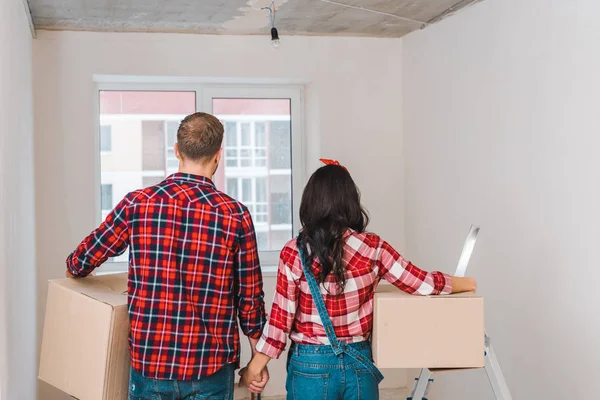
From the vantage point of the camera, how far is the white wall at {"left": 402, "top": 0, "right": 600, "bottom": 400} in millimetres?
2494

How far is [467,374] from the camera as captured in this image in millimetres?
3502

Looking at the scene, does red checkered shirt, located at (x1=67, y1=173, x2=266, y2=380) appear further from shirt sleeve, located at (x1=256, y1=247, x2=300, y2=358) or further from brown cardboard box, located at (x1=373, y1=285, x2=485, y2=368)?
brown cardboard box, located at (x1=373, y1=285, x2=485, y2=368)

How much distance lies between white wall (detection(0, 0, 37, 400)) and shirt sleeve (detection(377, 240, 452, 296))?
1079mm

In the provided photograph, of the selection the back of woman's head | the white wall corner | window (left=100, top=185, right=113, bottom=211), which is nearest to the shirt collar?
the back of woman's head

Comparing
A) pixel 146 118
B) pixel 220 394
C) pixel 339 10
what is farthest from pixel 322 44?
pixel 220 394

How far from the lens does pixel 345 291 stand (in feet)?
6.82

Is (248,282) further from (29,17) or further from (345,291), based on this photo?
(29,17)

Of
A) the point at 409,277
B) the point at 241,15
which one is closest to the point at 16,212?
the point at 409,277

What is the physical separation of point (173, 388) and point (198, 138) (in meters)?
0.66

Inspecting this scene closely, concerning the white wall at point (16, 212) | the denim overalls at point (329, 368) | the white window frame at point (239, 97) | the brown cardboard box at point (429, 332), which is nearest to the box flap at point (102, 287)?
the white wall at point (16, 212)

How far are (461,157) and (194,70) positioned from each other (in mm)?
1589

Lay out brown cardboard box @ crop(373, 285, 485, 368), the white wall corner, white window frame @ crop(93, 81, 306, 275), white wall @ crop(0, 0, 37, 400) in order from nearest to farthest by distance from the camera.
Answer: brown cardboard box @ crop(373, 285, 485, 368) < white wall @ crop(0, 0, 37, 400) < the white wall corner < white window frame @ crop(93, 81, 306, 275)

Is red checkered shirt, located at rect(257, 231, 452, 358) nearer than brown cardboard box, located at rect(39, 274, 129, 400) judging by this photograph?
No

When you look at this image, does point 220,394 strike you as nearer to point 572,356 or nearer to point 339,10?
point 572,356
